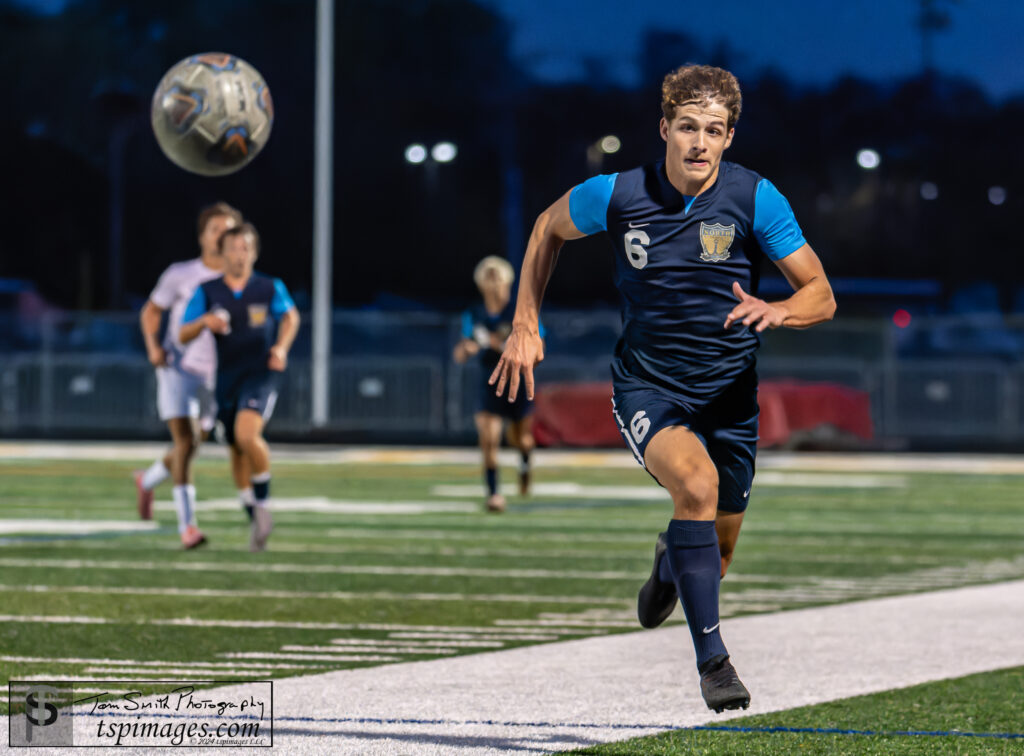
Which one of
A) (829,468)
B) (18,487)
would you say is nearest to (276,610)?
(18,487)

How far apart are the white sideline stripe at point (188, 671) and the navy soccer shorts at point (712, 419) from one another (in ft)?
5.87

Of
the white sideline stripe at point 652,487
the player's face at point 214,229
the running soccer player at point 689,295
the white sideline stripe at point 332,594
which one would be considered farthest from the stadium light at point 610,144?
the running soccer player at point 689,295

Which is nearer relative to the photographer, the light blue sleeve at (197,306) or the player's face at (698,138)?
the player's face at (698,138)

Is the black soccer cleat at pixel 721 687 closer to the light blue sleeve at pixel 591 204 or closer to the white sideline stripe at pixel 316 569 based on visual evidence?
the light blue sleeve at pixel 591 204

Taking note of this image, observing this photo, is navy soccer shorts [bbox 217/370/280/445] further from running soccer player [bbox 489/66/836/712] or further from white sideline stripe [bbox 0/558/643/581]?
running soccer player [bbox 489/66/836/712]

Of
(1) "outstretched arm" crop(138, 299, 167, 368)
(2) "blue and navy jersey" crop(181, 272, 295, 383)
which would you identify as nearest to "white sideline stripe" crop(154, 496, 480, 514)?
(1) "outstretched arm" crop(138, 299, 167, 368)

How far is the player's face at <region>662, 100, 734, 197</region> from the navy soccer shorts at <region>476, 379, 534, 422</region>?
931 cm

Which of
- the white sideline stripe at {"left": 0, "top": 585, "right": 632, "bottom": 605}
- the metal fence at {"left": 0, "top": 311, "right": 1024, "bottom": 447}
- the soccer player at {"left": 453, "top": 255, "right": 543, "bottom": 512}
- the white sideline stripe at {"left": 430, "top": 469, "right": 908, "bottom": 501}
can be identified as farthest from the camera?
the metal fence at {"left": 0, "top": 311, "right": 1024, "bottom": 447}

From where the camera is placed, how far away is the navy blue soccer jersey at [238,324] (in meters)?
11.9

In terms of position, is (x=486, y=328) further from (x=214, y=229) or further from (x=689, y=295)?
(x=689, y=295)

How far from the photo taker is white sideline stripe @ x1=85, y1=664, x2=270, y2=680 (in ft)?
24.2

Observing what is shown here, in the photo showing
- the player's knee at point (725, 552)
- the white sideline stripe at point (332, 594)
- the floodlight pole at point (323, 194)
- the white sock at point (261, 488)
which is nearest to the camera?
the player's knee at point (725, 552)

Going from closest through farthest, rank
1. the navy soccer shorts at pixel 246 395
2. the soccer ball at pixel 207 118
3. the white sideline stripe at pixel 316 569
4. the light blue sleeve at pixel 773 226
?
the light blue sleeve at pixel 773 226 → the soccer ball at pixel 207 118 → the white sideline stripe at pixel 316 569 → the navy soccer shorts at pixel 246 395

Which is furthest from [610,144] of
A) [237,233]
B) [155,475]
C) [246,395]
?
[246,395]
